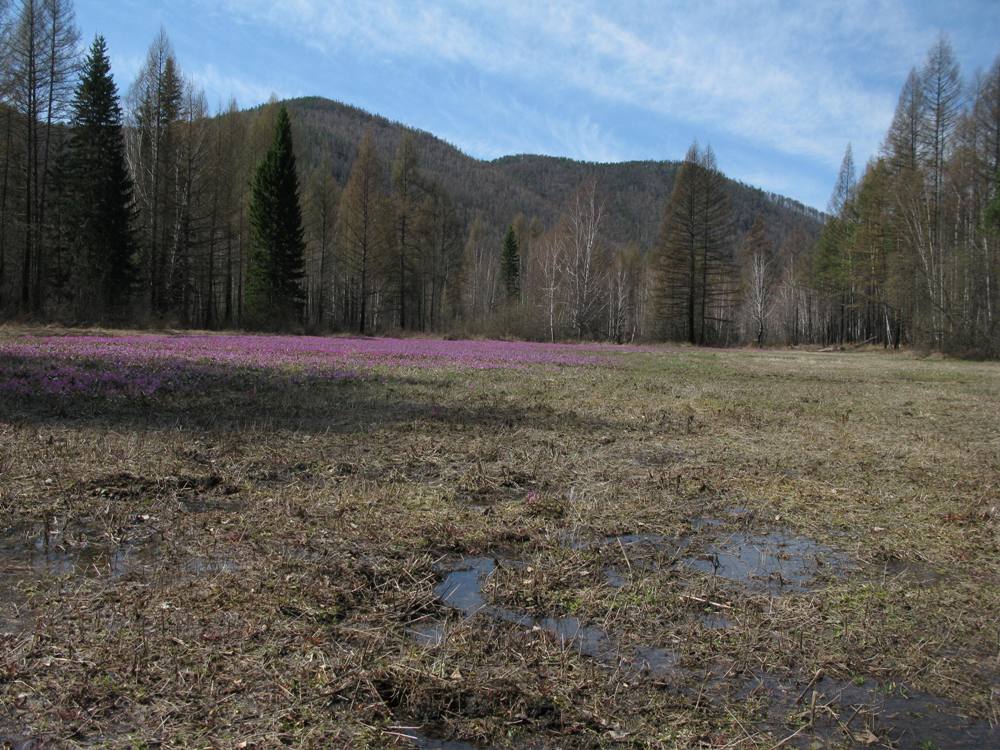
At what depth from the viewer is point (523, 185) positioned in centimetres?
17512

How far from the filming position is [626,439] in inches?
309

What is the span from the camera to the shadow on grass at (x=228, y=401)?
7.45m

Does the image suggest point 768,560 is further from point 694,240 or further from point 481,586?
point 694,240

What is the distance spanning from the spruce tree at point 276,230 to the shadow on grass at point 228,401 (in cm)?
2843

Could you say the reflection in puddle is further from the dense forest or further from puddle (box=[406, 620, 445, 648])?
the dense forest

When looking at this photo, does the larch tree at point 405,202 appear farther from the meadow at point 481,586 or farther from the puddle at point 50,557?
the puddle at point 50,557

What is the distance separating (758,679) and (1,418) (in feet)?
26.0

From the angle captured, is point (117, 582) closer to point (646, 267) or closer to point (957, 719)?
point (957, 719)

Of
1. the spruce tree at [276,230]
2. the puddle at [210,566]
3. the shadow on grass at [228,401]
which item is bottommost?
the puddle at [210,566]

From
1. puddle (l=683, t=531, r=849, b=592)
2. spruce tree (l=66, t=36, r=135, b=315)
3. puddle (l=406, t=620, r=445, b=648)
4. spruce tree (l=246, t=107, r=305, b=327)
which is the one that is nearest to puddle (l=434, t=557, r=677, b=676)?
puddle (l=406, t=620, r=445, b=648)

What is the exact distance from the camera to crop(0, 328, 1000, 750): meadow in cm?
220

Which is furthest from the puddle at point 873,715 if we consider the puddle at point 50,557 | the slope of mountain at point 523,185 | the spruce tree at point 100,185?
the slope of mountain at point 523,185

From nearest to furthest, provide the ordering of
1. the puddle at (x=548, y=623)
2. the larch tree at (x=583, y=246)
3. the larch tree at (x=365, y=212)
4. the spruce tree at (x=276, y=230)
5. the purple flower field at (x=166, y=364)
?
1. the puddle at (x=548, y=623)
2. the purple flower field at (x=166, y=364)
3. the spruce tree at (x=276, y=230)
4. the larch tree at (x=583, y=246)
5. the larch tree at (x=365, y=212)

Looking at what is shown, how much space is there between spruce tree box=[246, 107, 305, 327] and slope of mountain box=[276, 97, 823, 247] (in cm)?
7517
